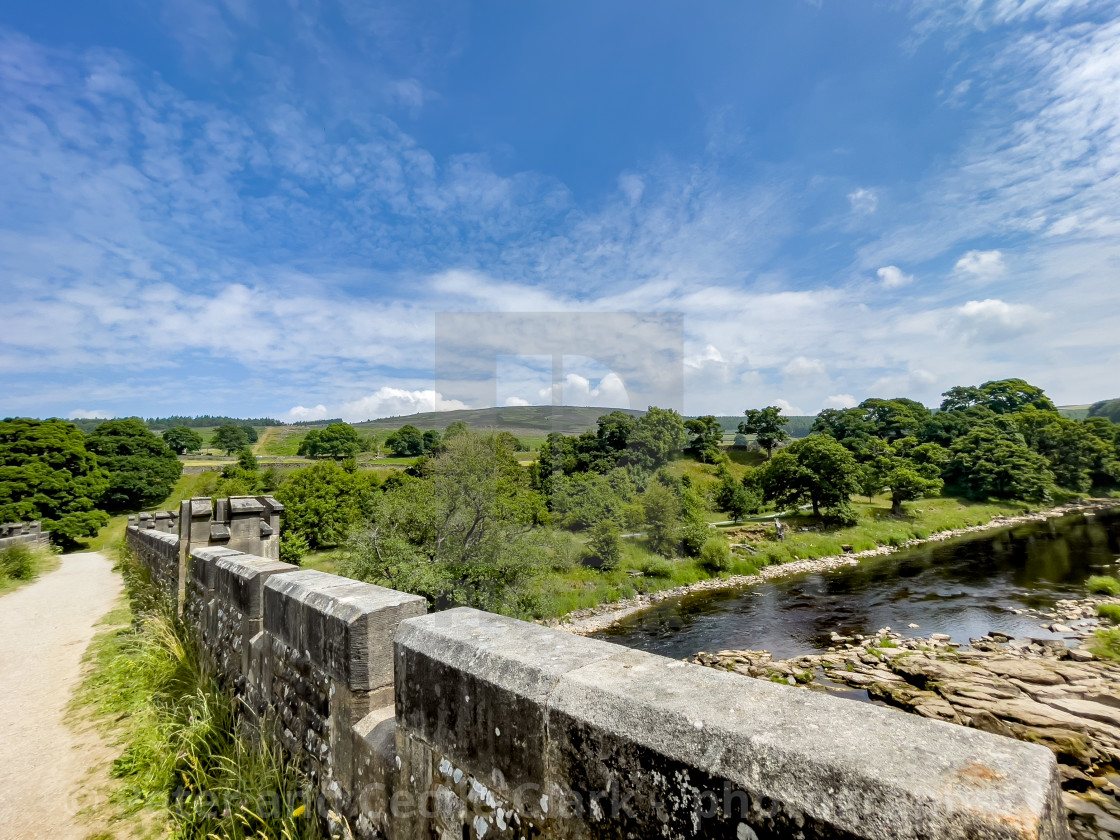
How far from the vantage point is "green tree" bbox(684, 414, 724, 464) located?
52812mm

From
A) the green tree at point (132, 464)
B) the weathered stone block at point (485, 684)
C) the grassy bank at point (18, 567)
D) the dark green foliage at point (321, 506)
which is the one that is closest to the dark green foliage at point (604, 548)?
the dark green foliage at point (321, 506)

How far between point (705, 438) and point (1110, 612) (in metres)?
40.2

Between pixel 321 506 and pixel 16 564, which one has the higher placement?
pixel 321 506

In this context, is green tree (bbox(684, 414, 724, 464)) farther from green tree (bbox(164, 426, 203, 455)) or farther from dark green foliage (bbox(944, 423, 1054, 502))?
green tree (bbox(164, 426, 203, 455))

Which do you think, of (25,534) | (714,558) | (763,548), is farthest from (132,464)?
(763,548)

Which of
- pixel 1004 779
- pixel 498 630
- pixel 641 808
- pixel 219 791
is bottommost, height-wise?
pixel 219 791

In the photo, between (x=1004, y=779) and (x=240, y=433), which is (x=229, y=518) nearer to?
(x=1004, y=779)

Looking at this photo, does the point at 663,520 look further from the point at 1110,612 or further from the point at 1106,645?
the point at 1106,645

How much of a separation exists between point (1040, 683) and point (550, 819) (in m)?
13.1

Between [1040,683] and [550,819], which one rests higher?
[550,819]

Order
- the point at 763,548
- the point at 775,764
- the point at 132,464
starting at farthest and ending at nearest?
1. the point at 132,464
2. the point at 763,548
3. the point at 775,764

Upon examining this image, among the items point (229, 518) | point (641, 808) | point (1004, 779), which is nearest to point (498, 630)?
point (641, 808)

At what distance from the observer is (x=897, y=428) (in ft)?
195

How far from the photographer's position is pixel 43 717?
207 inches
